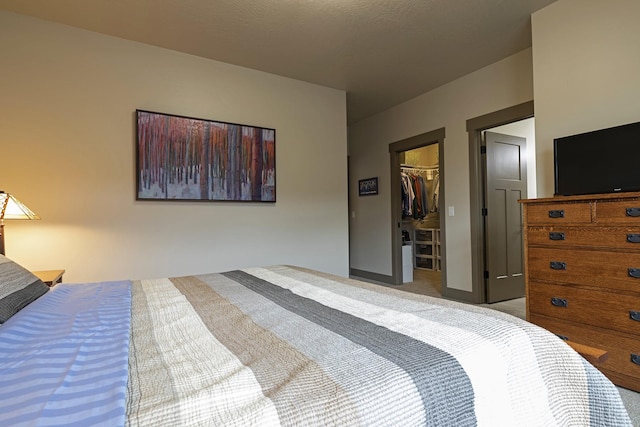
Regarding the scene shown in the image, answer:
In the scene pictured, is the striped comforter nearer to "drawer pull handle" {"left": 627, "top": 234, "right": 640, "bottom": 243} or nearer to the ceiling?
"drawer pull handle" {"left": 627, "top": 234, "right": 640, "bottom": 243}

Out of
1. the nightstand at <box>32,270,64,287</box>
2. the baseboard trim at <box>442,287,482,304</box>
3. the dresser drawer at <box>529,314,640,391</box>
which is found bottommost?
the baseboard trim at <box>442,287,482,304</box>

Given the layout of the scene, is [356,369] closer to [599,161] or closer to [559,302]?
[559,302]

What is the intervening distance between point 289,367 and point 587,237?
213 centimetres

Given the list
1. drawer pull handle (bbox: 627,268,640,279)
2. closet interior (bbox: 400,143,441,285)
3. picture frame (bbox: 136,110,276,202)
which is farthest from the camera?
closet interior (bbox: 400,143,441,285)

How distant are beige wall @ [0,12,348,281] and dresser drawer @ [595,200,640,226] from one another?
2610 millimetres

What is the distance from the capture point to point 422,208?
5.77m

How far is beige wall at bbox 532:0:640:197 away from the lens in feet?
7.03

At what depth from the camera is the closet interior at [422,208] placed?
5.64 metres

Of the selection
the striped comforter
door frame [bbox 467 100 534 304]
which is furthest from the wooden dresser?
door frame [bbox 467 100 534 304]

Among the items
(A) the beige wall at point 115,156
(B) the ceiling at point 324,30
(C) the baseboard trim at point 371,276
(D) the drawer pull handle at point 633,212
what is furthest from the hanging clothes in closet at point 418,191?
(D) the drawer pull handle at point 633,212

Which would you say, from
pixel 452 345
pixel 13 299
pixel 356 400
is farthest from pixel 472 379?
pixel 13 299

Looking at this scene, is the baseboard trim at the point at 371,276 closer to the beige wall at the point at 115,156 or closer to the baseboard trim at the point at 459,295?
the baseboard trim at the point at 459,295

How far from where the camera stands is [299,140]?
3740mm

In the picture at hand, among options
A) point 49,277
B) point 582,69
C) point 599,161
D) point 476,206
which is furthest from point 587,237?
point 49,277
